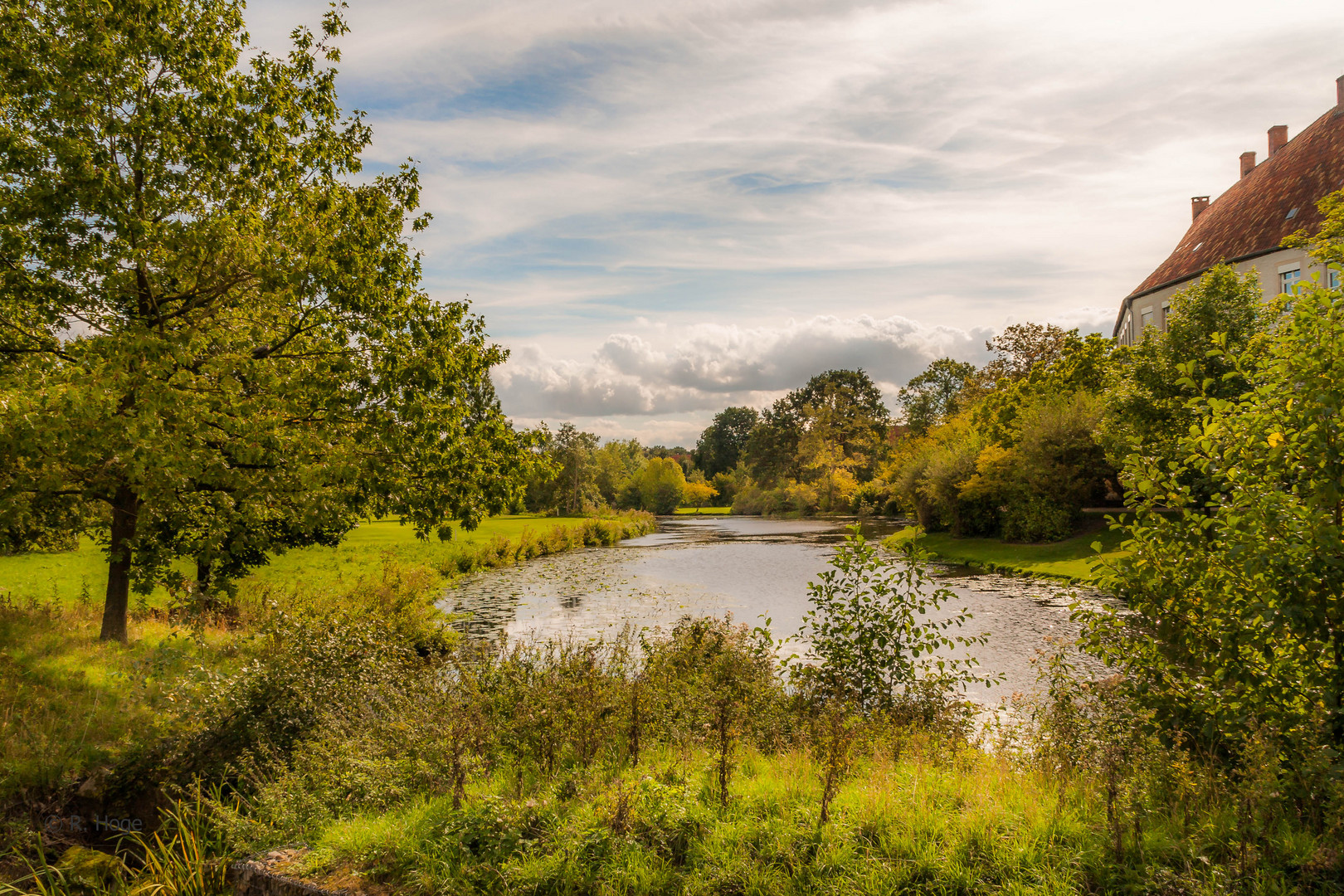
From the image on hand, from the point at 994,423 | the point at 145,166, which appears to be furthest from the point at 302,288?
the point at 994,423

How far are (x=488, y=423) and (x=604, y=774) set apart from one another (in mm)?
7885

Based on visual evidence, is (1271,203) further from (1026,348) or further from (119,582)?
(119,582)

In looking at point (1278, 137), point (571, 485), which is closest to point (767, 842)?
point (1278, 137)

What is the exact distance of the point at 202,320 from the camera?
10695 millimetres

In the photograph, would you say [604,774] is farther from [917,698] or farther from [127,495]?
[127,495]

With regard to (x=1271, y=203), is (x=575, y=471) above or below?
below

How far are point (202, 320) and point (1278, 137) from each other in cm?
6584

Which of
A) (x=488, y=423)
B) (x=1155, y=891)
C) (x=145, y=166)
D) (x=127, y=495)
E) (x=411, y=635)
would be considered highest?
(x=145, y=166)

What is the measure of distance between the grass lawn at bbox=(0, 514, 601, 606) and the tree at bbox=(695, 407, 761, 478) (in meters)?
108

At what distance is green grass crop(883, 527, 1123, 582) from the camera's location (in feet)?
92.7

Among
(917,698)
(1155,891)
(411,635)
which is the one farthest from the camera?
(411,635)

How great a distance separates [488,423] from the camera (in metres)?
13.0

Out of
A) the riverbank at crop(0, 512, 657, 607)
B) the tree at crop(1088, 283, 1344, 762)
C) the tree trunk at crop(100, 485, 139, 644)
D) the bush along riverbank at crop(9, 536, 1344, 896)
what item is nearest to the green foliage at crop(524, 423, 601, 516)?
the riverbank at crop(0, 512, 657, 607)

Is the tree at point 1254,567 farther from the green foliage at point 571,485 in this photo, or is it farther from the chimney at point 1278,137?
the green foliage at point 571,485
